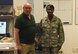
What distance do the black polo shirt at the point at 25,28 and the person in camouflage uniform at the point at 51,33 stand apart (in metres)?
0.36

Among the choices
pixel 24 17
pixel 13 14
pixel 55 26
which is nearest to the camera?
pixel 24 17

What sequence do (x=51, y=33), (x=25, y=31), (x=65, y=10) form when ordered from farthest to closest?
1. (x=65, y=10)
2. (x=51, y=33)
3. (x=25, y=31)

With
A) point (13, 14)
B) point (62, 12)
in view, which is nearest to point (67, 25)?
point (62, 12)

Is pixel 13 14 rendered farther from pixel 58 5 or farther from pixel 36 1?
pixel 58 5

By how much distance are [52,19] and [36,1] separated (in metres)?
0.88

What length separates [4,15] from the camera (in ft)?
15.8

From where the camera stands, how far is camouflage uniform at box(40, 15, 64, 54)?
4.29m

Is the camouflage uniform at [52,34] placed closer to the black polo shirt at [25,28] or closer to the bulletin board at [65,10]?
the black polo shirt at [25,28]

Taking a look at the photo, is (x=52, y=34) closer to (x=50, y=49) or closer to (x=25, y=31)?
(x=50, y=49)

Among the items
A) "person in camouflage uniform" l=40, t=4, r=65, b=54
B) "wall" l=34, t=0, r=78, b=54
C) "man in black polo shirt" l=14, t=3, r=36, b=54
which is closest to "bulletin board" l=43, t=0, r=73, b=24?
"wall" l=34, t=0, r=78, b=54

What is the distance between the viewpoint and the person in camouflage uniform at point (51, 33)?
428 cm

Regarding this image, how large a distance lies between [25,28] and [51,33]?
55 cm

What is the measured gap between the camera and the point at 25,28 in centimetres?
400

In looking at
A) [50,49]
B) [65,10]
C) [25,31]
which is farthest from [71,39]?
[25,31]
